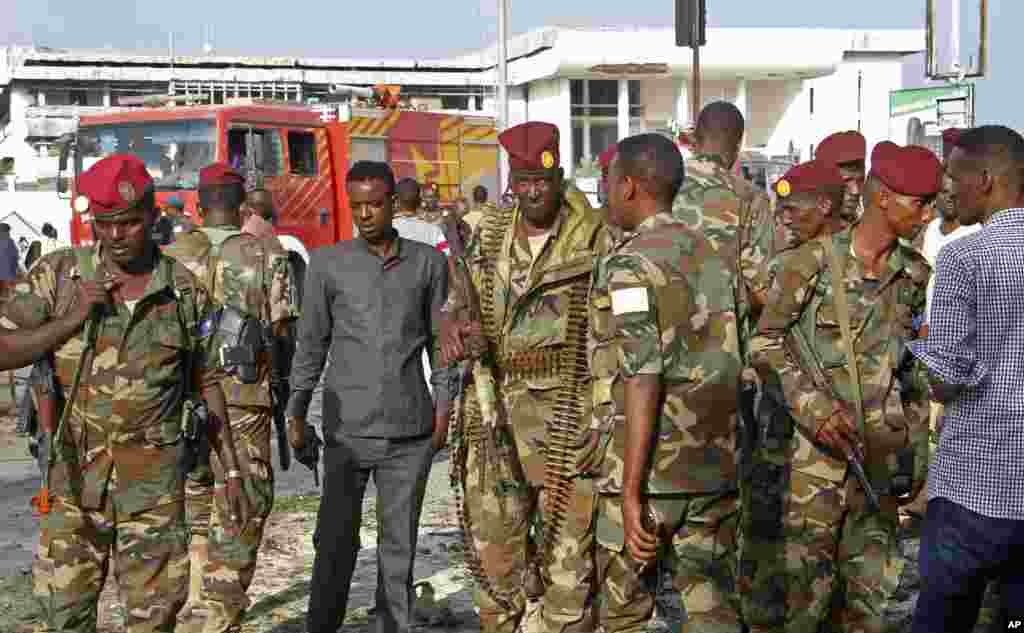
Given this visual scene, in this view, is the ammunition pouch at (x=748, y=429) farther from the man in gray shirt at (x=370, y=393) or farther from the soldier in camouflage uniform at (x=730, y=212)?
the man in gray shirt at (x=370, y=393)

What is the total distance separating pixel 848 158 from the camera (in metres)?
7.22

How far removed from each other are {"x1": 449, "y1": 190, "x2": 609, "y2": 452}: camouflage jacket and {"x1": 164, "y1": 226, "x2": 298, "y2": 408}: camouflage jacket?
1549 mm

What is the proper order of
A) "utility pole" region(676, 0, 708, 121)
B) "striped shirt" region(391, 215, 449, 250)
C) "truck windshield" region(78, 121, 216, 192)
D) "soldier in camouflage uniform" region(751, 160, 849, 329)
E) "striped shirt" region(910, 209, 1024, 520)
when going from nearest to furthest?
"striped shirt" region(910, 209, 1024, 520)
"soldier in camouflage uniform" region(751, 160, 849, 329)
"striped shirt" region(391, 215, 449, 250)
"utility pole" region(676, 0, 708, 121)
"truck windshield" region(78, 121, 216, 192)

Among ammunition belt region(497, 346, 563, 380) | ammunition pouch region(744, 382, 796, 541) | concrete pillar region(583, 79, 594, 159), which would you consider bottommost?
ammunition pouch region(744, 382, 796, 541)

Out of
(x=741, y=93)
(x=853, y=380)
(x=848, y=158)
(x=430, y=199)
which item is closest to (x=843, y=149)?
(x=848, y=158)

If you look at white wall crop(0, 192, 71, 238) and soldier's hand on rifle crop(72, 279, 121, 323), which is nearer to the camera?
soldier's hand on rifle crop(72, 279, 121, 323)

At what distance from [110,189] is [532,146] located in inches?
63.8

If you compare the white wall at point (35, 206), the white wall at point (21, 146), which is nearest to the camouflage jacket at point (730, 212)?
the white wall at point (35, 206)

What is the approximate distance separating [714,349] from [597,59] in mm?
44736

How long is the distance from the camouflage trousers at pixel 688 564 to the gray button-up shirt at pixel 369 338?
1598 mm

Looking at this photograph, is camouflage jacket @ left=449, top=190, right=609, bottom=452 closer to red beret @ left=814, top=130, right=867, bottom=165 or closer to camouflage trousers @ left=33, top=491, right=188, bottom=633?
camouflage trousers @ left=33, top=491, right=188, bottom=633

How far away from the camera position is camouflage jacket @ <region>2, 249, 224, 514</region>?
4957mm

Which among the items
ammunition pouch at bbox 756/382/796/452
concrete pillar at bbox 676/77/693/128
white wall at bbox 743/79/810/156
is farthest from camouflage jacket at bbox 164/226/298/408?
white wall at bbox 743/79/810/156

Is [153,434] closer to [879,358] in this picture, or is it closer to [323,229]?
[879,358]
